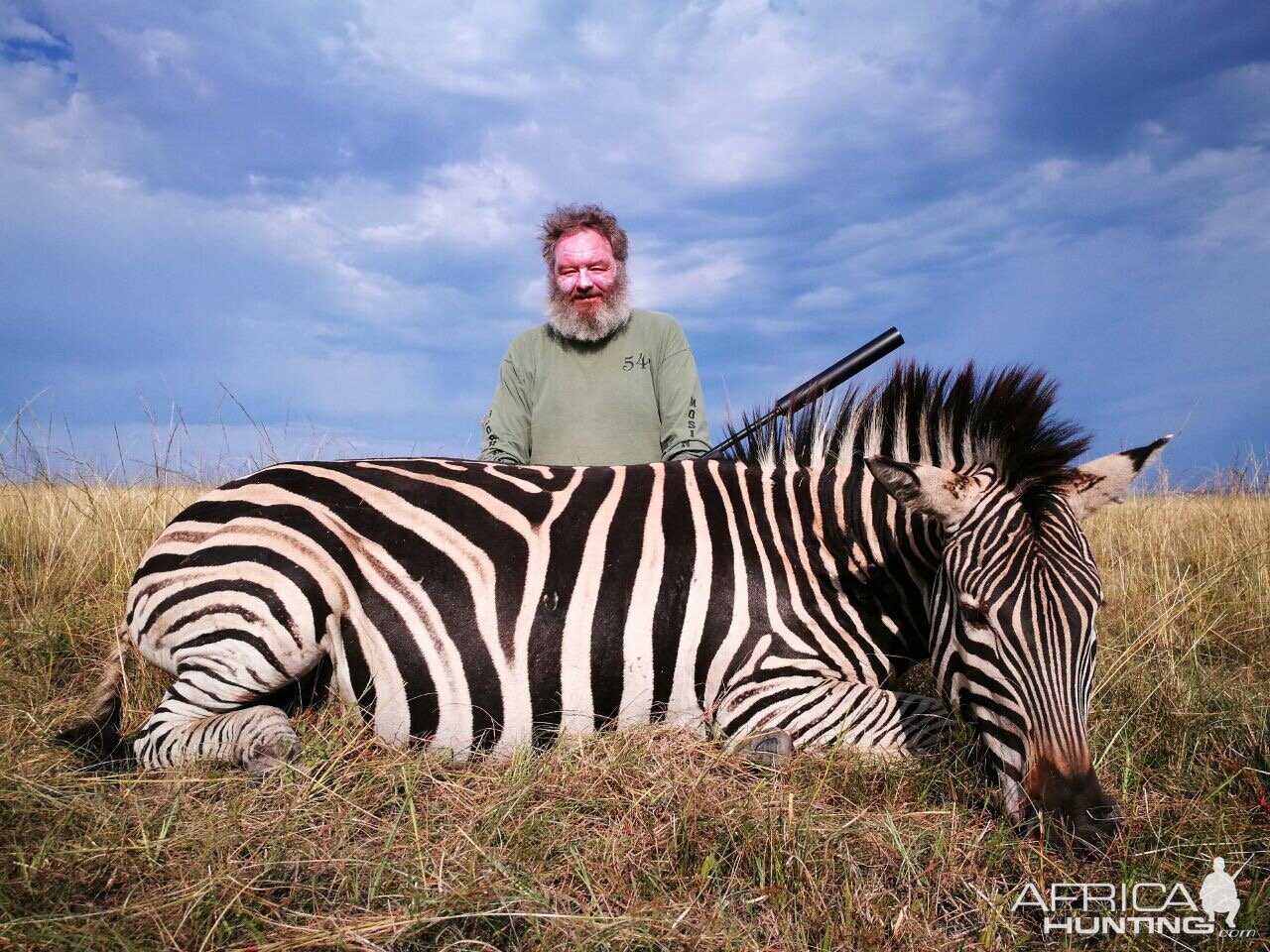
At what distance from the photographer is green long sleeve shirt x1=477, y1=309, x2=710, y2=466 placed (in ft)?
20.9

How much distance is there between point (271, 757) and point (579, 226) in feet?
17.1

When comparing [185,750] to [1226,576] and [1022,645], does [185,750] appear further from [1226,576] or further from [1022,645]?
[1226,576]

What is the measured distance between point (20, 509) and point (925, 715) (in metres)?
7.35

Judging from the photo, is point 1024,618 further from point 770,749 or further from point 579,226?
point 579,226

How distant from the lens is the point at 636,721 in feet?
10.7

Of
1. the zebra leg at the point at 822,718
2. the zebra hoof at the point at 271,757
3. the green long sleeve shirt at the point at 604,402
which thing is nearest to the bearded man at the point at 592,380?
the green long sleeve shirt at the point at 604,402

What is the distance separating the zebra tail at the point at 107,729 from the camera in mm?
3117

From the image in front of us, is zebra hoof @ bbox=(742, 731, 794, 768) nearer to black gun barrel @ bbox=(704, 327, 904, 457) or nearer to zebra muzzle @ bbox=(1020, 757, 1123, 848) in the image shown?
zebra muzzle @ bbox=(1020, 757, 1123, 848)

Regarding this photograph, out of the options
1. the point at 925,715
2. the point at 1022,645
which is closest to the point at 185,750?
the point at 925,715

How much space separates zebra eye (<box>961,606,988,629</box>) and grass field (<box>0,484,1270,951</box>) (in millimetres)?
506
